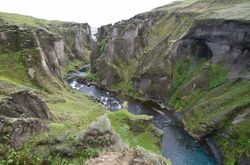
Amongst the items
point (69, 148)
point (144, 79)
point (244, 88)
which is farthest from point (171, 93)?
point (69, 148)

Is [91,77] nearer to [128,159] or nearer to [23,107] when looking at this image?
[23,107]

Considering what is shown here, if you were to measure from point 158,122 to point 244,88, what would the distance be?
19616 mm

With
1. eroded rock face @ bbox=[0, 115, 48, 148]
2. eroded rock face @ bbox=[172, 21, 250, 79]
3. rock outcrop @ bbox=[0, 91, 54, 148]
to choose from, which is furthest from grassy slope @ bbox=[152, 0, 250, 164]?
eroded rock face @ bbox=[0, 115, 48, 148]

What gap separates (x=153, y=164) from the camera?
2164 cm

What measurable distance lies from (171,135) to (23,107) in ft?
141

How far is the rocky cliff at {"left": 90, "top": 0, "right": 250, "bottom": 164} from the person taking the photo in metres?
69.7

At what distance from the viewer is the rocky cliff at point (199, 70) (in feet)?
229

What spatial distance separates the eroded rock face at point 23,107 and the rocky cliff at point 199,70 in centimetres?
3509

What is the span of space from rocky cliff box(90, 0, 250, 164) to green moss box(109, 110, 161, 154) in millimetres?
21902

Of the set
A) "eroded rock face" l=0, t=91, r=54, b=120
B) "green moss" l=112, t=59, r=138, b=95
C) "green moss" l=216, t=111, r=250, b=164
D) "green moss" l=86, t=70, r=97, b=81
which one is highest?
"eroded rock face" l=0, t=91, r=54, b=120

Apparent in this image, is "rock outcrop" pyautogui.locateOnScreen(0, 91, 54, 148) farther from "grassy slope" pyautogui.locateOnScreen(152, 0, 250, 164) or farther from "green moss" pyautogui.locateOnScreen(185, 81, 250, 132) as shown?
"green moss" pyautogui.locateOnScreen(185, 81, 250, 132)

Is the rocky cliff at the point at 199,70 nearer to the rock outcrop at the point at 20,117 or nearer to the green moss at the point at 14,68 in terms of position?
the green moss at the point at 14,68

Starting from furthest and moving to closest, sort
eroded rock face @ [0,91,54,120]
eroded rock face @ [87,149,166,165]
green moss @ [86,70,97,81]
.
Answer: green moss @ [86,70,97,81] < eroded rock face @ [0,91,54,120] < eroded rock face @ [87,149,166,165]

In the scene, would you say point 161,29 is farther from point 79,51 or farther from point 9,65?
Result: point 9,65
